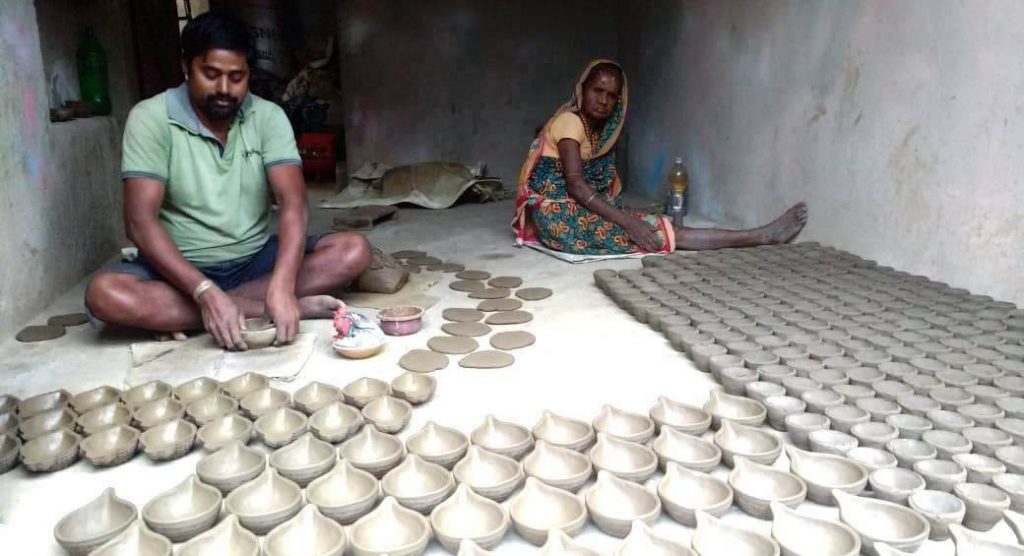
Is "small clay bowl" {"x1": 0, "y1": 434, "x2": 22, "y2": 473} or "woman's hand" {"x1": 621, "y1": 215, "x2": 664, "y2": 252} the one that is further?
"woman's hand" {"x1": 621, "y1": 215, "x2": 664, "y2": 252}

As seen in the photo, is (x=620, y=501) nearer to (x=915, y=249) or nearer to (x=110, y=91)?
(x=915, y=249)

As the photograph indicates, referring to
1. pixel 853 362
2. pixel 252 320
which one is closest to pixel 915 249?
pixel 853 362

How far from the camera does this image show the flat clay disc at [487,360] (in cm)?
219

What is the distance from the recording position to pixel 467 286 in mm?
3082

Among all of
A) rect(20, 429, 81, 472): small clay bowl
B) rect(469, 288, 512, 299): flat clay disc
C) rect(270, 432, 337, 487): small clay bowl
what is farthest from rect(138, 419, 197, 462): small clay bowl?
rect(469, 288, 512, 299): flat clay disc

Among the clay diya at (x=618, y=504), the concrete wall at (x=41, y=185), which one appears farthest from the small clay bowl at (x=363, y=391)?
the concrete wall at (x=41, y=185)

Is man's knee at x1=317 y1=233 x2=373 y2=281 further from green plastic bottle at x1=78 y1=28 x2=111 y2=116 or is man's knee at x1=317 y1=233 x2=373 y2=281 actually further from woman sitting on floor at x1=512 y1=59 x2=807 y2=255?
green plastic bottle at x1=78 y1=28 x2=111 y2=116

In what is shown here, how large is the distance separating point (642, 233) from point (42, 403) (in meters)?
2.56

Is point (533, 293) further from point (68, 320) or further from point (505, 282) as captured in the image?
point (68, 320)

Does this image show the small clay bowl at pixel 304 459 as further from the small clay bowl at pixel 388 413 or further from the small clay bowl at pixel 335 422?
the small clay bowl at pixel 388 413

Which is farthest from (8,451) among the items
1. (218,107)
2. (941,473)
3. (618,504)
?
(941,473)

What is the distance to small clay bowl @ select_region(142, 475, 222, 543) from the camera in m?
1.33

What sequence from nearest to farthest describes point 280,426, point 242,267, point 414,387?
point 280,426 → point 414,387 → point 242,267

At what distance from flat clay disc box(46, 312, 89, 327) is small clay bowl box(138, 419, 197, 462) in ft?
3.75
